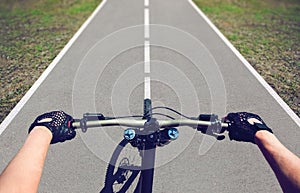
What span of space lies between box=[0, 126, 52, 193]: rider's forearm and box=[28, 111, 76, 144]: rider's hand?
0.19ft

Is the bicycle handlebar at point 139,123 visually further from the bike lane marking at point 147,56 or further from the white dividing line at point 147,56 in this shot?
the white dividing line at point 147,56

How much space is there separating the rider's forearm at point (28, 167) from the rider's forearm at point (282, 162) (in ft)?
5.50

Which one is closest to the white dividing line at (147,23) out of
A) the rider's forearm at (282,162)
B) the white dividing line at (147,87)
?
the white dividing line at (147,87)

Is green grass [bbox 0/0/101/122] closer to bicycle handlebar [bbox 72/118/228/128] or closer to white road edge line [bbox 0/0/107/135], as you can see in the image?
white road edge line [bbox 0/0/107/135]

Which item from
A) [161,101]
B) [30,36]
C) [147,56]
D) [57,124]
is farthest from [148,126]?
[30,36]

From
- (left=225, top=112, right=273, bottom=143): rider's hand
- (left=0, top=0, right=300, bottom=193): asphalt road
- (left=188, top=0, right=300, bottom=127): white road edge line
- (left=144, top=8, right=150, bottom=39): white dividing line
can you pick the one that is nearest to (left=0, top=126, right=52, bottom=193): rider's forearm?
(left=0, top=0, right=300, bottom=193): asphalt road

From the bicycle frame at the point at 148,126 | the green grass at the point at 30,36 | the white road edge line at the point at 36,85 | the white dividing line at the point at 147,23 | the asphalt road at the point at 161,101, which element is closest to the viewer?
the bicycle frame at the point at 148,126

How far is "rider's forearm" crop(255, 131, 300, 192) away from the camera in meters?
1.89

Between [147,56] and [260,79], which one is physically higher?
[147,56]

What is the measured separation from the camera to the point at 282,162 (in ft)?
6.73

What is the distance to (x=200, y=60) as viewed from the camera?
8336 mm

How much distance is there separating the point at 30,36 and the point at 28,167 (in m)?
10.00

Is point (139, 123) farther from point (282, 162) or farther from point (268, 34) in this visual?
point (268, 34)

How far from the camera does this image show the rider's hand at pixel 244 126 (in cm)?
233
